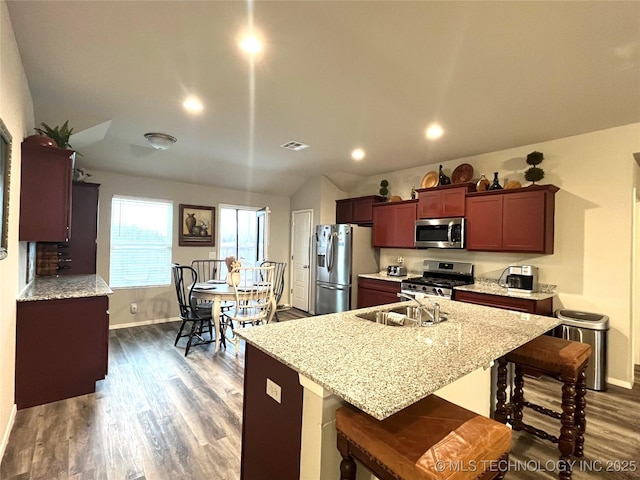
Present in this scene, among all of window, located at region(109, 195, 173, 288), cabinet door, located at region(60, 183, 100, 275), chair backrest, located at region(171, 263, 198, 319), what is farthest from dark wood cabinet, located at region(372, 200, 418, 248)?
cabinet door, located at region(60, 183, 100, 275)

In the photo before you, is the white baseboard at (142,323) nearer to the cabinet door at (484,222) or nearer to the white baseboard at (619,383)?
the cabinet door at (484,222)

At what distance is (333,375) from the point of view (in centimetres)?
114

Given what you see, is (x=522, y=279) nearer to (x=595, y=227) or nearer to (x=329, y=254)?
(x=595, y=227)

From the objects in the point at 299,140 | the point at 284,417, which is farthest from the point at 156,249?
the point at 284,417

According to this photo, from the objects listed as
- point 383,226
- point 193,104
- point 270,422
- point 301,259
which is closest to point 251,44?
point 193,104

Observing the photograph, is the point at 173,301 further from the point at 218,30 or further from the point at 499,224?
the point at 499,224

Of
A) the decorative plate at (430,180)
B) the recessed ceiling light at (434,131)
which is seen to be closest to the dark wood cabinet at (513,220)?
the decorative plate at (430,180)

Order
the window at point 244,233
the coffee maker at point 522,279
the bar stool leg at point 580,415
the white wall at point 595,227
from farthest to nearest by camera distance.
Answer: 1. the window at point 244,233
2. the coffee maker at point 522,279
3. the white wall at point 595,227
4. the bar stool leg at point 580,415

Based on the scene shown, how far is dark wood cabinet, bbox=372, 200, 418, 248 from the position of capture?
15.9 ft

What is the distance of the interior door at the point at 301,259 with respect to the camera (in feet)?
20.5

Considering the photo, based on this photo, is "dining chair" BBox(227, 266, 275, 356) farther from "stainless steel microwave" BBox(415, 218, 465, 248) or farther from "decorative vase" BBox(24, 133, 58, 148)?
"stainless steel microwave" BBox(415, 218, 465, 248)

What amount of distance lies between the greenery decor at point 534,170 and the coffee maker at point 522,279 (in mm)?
1032

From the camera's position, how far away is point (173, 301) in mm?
5406

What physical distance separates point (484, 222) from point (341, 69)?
9.06ft
